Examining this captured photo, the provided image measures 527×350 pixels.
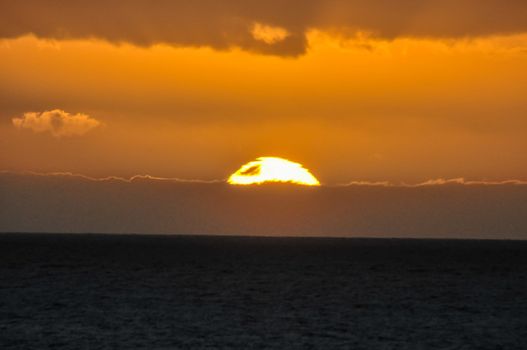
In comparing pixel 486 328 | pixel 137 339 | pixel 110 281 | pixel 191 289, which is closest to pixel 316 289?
pixel 191 289

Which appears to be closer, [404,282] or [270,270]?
[404,282]

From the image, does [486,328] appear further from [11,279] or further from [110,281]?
[11,279]

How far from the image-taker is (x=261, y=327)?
205 ft

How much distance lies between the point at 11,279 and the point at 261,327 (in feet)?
184

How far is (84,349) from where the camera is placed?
2023 inches

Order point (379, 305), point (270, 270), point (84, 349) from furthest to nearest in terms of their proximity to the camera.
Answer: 1. point (270, 270)
2. point (379, 305)
3. point (84, 349)

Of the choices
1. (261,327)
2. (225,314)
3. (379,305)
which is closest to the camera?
(261,327)

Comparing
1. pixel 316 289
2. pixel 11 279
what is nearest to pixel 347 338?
pixel 316 289

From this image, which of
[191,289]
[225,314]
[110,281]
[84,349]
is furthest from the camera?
[110,281]

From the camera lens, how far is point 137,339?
182 ft

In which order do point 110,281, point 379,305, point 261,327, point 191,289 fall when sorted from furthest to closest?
point 110,281, point 191,289, point 379,305, point 261,327

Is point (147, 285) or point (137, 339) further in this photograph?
point (147, 285)

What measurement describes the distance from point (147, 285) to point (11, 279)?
1896cm

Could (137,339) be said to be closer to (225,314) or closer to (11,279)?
(225,314)
